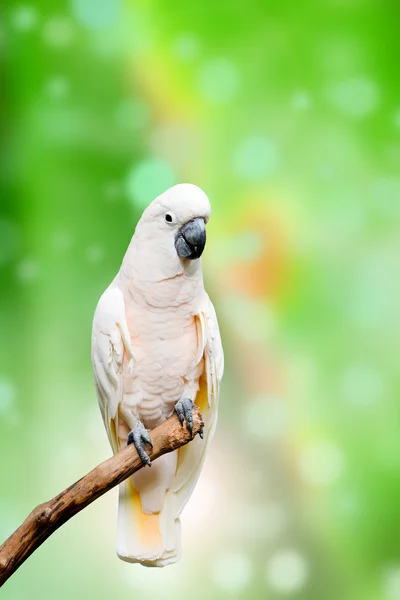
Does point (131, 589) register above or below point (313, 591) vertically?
above

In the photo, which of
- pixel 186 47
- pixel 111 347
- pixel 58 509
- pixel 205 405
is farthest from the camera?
pixel 186 47

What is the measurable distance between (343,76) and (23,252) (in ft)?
4.20

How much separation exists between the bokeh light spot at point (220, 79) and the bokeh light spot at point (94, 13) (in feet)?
1.25

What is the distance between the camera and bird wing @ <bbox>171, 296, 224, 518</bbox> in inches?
73.3

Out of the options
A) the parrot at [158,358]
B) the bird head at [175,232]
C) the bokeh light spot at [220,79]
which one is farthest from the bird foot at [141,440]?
the bokeh light spot at [220,79]

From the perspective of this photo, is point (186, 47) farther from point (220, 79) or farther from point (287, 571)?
point (287, 571)

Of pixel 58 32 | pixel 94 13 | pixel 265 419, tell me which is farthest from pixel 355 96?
pixel 265 419

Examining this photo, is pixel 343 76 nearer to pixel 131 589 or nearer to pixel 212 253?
pixel 212 253

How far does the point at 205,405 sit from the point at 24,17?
1.66m

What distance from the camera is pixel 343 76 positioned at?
110 inches

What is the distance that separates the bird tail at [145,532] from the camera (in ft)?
6.15

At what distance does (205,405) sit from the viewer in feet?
6.33

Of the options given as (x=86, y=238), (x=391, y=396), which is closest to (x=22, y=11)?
(x=86, y=238)

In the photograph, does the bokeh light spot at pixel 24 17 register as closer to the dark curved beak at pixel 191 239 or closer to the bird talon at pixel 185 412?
the dark curved beak at pixel 191 239
